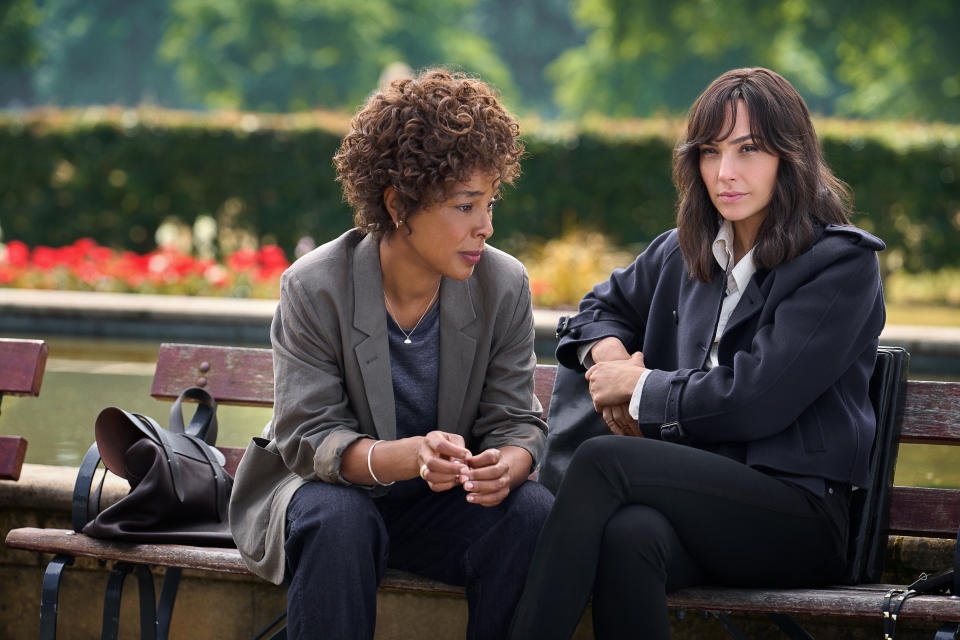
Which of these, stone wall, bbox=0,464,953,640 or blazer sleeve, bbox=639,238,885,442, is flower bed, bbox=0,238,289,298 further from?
blazer sleeve, bbox=639,238,885,442

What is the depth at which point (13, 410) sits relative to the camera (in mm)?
6238

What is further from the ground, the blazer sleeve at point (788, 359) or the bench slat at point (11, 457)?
the blazer sleeve at point (788, 359)

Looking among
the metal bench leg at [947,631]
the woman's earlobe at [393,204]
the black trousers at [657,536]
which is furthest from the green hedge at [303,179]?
the metal bench leg at [947,631]

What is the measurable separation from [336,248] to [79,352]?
19.9 ft

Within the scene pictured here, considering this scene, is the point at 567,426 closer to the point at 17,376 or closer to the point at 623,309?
the point at 623,309

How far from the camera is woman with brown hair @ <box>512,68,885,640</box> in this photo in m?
2.31

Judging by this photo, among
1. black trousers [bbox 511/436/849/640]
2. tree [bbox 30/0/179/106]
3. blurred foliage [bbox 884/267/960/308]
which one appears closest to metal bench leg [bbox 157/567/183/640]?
black trousers [bbox 511/436/849/640]

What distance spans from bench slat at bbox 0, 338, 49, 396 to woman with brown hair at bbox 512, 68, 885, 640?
1.55 m

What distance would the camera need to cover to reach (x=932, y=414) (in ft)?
9.22

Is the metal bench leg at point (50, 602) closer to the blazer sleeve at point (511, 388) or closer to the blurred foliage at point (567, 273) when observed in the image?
the blazer sleeve at point (511, 388)

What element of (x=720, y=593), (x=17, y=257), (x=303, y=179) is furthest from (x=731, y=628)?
(x=303, y=179)

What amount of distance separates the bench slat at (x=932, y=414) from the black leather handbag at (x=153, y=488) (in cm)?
167

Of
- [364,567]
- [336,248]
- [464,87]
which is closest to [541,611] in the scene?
[364,567]

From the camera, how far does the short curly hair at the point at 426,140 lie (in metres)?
2.45
